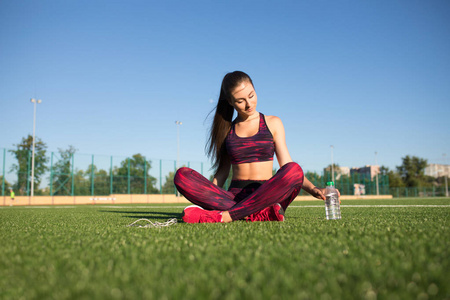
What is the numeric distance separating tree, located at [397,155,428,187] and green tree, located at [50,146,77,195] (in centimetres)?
6474

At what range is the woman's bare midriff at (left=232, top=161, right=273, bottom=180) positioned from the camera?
3.36 metres

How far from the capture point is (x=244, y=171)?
342cm

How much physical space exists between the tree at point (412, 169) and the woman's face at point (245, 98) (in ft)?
242

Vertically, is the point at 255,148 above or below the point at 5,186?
above

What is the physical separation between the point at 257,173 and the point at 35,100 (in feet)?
94.8

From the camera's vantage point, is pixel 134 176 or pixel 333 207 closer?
pixel 333 207

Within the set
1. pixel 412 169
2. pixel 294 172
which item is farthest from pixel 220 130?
pixel 412 169

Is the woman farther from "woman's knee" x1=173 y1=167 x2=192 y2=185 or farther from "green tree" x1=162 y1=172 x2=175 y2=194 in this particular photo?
"green tree" x1=162 y1=172 x2=175 y2=194

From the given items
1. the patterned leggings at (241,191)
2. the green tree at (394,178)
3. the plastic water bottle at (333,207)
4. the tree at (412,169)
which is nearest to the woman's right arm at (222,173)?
the patterned leggings at (241,191)

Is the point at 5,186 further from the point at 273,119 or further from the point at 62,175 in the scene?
the point at 273,119

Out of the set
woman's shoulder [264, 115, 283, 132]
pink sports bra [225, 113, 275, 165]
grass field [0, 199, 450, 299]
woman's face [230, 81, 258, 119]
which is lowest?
grass field [0, 199, 450, 299]

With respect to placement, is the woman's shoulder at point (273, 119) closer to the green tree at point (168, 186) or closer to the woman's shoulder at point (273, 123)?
the woman's shoulder at point (273, 123)

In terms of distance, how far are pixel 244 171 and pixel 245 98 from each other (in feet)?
2.40

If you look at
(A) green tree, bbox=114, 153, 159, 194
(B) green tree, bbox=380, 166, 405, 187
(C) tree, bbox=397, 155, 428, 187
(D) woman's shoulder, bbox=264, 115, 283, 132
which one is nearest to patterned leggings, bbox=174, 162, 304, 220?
(D) woman's shoulder, bbox=264, 115, 283, 132
